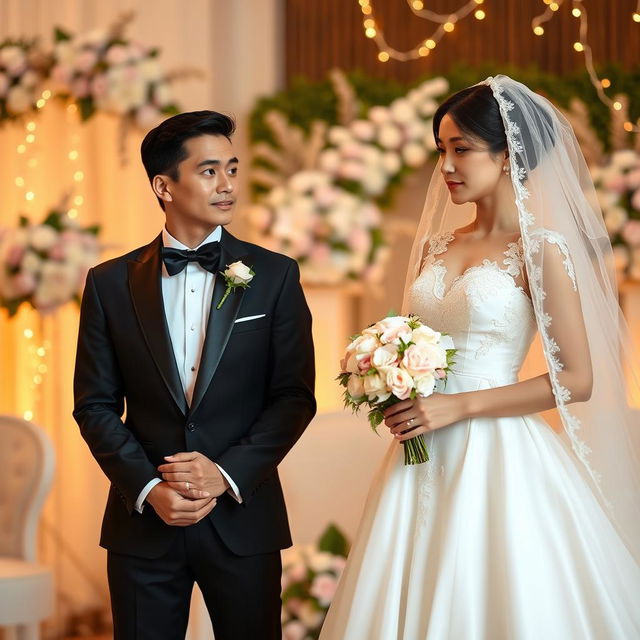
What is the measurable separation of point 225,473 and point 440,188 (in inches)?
45.0

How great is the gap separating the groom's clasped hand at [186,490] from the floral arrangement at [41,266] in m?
2.21

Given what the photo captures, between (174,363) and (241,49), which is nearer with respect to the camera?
(174,363)

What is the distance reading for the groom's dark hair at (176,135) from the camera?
275 centimetres

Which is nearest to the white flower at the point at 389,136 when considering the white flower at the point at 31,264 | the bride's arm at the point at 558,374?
the white flower at the point at 31,264

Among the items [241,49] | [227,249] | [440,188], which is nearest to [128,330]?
[227,249]

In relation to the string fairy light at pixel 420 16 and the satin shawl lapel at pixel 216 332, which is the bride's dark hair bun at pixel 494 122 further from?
the string fairy light at pixel 420 16

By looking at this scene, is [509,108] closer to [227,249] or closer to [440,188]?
[440,188]

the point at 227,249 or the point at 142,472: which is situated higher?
the point at 227,249

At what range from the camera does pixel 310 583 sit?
3.71 m

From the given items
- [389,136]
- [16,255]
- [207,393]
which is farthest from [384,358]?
[389,136]

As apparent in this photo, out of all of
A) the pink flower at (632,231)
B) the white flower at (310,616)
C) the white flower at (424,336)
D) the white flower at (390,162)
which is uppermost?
the white flower at (390,162)

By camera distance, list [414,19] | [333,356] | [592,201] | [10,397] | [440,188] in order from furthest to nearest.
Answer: [414,19]
[333,356]
[10,397]
[440,188]
[592,201]


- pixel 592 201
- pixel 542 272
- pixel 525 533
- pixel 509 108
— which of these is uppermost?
pixel 509 108

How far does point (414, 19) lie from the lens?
6.24m
